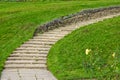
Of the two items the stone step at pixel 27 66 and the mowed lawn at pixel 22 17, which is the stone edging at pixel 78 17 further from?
the stone step at pixel 27 66

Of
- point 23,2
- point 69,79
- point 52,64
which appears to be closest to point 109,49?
point 52,64

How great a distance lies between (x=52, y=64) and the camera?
20.0 metres

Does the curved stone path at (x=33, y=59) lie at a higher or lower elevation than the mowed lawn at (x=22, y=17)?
lower

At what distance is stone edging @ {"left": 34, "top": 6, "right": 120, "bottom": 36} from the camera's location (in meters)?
25.8

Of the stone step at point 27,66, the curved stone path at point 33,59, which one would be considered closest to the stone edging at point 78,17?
the curved stone path at point 33,59

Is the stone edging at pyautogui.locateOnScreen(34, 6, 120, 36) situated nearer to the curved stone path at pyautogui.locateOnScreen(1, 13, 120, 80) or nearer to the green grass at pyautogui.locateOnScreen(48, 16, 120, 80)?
the curved stone path at pyautogui.locateOnScreen(1, 13, 120, 80)

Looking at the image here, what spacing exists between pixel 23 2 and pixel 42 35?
33.5 ft

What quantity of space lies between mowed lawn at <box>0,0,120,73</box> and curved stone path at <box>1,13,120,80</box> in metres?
0.41

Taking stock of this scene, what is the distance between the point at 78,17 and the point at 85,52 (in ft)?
24.5

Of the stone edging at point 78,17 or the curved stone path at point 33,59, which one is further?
the stone edging at point 78,17

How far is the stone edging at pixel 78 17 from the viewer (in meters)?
25.8

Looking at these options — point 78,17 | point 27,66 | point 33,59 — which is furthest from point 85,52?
point 78,17

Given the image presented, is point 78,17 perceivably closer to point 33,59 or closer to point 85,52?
point 85,52

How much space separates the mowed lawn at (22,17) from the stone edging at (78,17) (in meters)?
0.52
